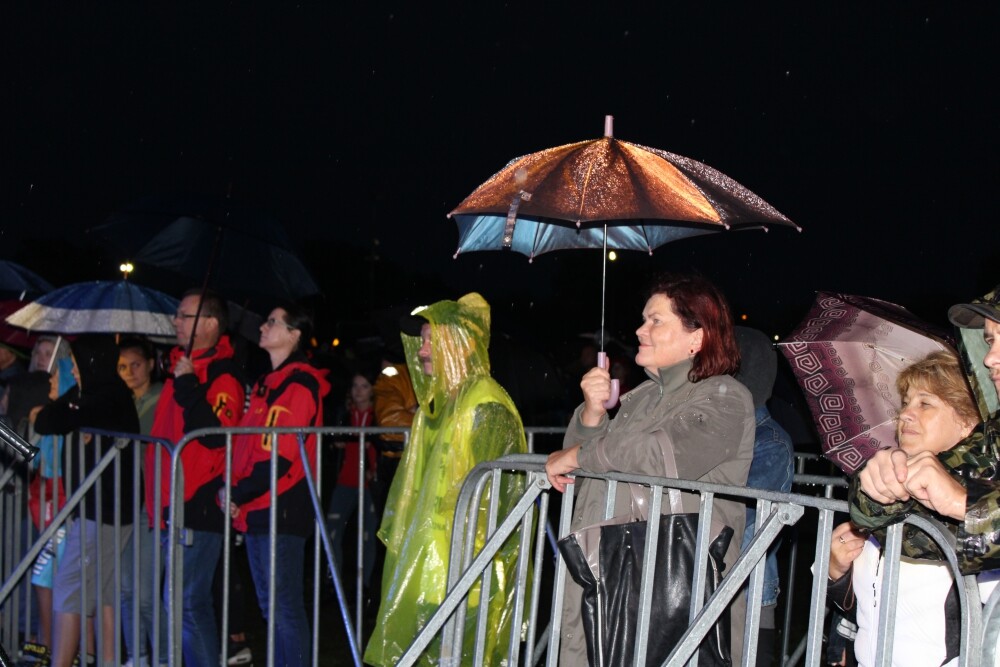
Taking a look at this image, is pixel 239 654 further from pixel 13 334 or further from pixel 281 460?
pixel 13 334

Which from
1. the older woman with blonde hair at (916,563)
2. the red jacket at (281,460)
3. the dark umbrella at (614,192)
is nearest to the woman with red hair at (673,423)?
the dark umbrella at (614,192)

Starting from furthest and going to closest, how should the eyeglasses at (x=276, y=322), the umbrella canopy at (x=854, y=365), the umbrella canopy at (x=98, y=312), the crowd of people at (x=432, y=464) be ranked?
the umbrella canopy at (x=98, y=312) → the eyeglasses at (x=276, y=322) → the umbrella canopy at (x=854, y=365) → the crowd of people at (x=432, y=464)

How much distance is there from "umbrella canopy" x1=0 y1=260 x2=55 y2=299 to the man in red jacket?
4.61 metres

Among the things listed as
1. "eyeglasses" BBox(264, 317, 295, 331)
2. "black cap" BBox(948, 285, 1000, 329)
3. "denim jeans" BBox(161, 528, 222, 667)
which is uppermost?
"eyeglasses" BBox(264, 317, 295, 331)

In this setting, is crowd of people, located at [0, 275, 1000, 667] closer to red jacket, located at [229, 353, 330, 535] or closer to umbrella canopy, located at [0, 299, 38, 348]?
red jacket, located at [229, 353, 330, 535]

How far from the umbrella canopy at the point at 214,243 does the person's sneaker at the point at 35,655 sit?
237cm

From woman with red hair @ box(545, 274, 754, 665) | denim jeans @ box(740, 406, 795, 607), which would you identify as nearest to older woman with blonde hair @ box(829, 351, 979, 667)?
woman with red hair @ box(545, 274, 754, 665)

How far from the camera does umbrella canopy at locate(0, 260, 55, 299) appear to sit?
10.6m

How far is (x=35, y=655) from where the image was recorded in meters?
6.62

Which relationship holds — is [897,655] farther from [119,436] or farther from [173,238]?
[173,238]

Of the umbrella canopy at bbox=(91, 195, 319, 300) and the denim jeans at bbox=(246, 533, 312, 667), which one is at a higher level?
the umbrella canopy at bbox=(91, 195, 319, 300)

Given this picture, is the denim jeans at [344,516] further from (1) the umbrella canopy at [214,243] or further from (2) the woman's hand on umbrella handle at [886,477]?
(2) the woman's hand on umbrella handle at [886,477]

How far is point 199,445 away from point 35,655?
1.85 meters

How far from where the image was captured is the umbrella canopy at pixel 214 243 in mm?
6500
